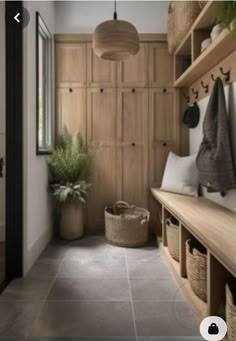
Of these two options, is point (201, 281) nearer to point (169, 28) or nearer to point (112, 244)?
point (112, 244)

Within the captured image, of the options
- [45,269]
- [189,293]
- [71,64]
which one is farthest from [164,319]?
[71,64]

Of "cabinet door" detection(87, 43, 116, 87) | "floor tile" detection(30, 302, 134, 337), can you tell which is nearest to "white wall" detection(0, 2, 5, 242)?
"cabinet door" detection(87, 43, 116, 87)

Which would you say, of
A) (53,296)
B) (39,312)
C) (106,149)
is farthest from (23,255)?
(106,149)

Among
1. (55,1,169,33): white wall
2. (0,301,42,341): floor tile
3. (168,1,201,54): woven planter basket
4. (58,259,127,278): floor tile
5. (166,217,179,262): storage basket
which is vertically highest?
(55,1,169,33): white wall

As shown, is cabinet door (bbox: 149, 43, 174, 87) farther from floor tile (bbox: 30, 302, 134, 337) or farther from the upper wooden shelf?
floor tile (bbox: 30, 302, 134, 337)

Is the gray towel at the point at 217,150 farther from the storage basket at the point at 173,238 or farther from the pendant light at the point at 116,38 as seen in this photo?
the pendant light at the point at 116,38

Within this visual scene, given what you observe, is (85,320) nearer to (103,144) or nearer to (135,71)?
(103,144)

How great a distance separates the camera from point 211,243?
143cm

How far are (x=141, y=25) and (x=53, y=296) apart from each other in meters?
3.05

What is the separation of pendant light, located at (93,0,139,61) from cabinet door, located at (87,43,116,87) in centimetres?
102

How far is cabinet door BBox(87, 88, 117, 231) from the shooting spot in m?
3.51

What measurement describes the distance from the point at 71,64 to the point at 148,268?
2.38 meters

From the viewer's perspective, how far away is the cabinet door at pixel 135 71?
3488 millimetres

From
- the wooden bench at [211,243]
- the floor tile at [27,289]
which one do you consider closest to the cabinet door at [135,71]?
the wooden bench at [211,243]
